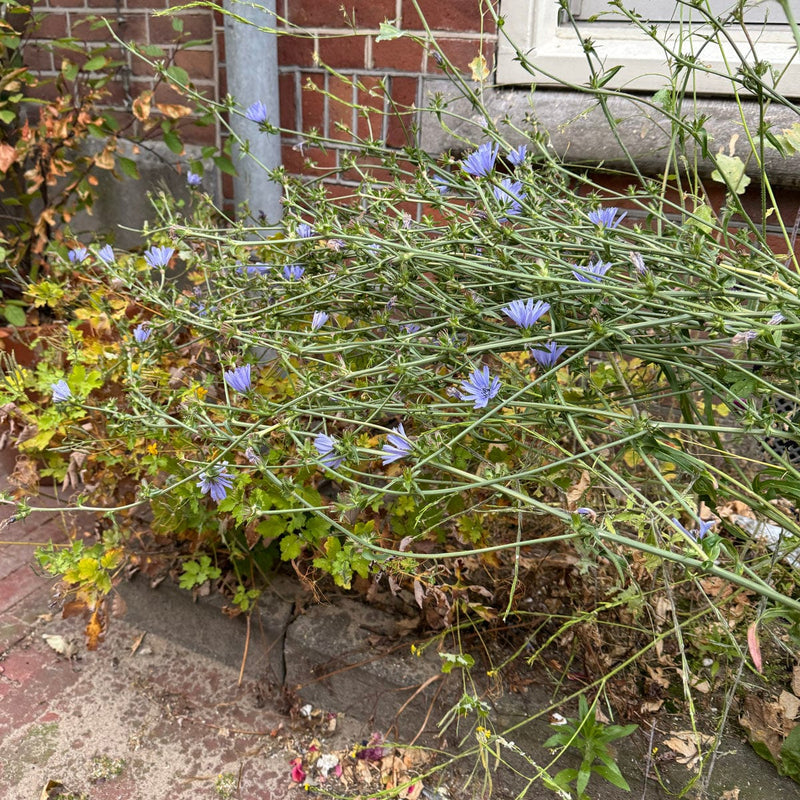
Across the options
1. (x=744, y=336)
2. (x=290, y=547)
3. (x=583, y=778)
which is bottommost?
(x=583, y=778)

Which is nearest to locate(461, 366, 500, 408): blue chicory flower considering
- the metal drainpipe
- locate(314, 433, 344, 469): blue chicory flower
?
locate(314, 433, 344, 469): blue chicory flower

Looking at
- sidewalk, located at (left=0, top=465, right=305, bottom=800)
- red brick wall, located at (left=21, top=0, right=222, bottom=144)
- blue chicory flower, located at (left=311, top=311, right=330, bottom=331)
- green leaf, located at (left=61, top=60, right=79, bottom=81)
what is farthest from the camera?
red brick wall, located at (left=21, top=0, right=222, bottom=144)

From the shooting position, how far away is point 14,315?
8.45 ft

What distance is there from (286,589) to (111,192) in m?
2.31

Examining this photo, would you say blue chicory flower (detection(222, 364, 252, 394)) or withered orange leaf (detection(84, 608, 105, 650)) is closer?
blue chicory flower (detection(222, 364, 252, 394))

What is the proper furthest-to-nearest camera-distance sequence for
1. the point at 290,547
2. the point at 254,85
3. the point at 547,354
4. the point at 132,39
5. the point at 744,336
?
the point at 132,39 → the point at 254,85 → the point at 290,547 → the point at 547,354 → the point at 744,336

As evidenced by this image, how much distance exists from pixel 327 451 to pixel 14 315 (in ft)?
6.33

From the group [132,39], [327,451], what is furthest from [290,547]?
[132,39]

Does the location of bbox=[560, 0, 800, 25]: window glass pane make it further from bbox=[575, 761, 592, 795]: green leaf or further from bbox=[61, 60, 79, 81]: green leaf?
bbox=[575, 761, 592, 795]: green leaf

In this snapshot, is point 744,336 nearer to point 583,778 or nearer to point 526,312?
point 526,312

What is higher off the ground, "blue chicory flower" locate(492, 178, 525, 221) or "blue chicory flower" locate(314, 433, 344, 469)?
"blue chicory flower" locate(492, 178, 525, 221)

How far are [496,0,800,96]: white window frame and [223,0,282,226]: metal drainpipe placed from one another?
80 centimetres

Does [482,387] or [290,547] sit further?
[290,547]

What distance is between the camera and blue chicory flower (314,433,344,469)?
3.82 feet
